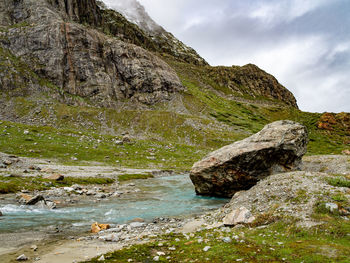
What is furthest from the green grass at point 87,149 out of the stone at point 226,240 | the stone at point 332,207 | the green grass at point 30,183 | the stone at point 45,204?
the stone at point 332,207

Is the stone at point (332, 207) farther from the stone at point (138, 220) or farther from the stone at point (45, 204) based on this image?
the stone at point (45, 204)

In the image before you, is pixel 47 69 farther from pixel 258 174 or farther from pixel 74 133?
pixel 258 174

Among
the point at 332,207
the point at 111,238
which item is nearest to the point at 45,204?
the point at 111,238

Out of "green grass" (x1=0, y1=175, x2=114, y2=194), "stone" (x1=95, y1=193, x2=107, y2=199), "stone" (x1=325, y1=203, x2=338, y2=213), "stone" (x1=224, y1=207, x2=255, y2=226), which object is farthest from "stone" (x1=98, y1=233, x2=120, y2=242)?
"green grass" (x1=0, y1=175, x2=114, y2=194)

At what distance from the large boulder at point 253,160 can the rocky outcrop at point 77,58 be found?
132729 mm

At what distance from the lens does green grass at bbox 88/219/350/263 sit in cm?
1034

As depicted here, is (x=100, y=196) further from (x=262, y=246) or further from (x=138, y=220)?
(x=262, y=246)

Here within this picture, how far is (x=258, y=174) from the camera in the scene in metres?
32.9

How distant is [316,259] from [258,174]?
2412cm

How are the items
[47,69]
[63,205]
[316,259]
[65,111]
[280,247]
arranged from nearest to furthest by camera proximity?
[316,259] → [280,247] → [63,205] → [65,111] → [47,69]

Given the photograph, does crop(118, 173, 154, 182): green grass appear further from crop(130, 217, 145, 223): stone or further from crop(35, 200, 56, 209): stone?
crop(130, 217, 145, 223): stone

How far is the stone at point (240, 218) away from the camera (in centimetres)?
1748

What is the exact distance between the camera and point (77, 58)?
519 ft

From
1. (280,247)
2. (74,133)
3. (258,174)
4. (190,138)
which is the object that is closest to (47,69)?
(74,133)
